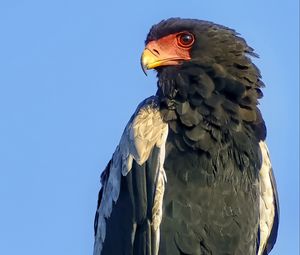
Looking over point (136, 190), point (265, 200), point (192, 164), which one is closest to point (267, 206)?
point (265, 200)

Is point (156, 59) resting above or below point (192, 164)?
above

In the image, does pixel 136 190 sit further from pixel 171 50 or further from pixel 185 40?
pixel 185 40

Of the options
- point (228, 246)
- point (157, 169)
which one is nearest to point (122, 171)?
point (157, 169)

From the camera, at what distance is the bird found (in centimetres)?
1041

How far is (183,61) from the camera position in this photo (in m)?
11.3

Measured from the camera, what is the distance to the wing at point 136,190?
1049 cm

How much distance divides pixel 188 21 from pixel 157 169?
1866mm

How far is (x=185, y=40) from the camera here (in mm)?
11359

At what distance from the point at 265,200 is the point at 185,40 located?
189 cm

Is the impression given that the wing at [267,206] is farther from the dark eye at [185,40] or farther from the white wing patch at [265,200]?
the dark eye at [185,40]

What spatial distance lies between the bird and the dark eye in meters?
0.01

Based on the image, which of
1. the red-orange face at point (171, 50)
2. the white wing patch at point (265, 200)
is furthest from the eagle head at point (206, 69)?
the white wing patch at point (265, 200)

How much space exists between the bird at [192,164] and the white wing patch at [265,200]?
1 centimetres

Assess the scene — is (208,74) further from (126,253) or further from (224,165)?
(126,253)
